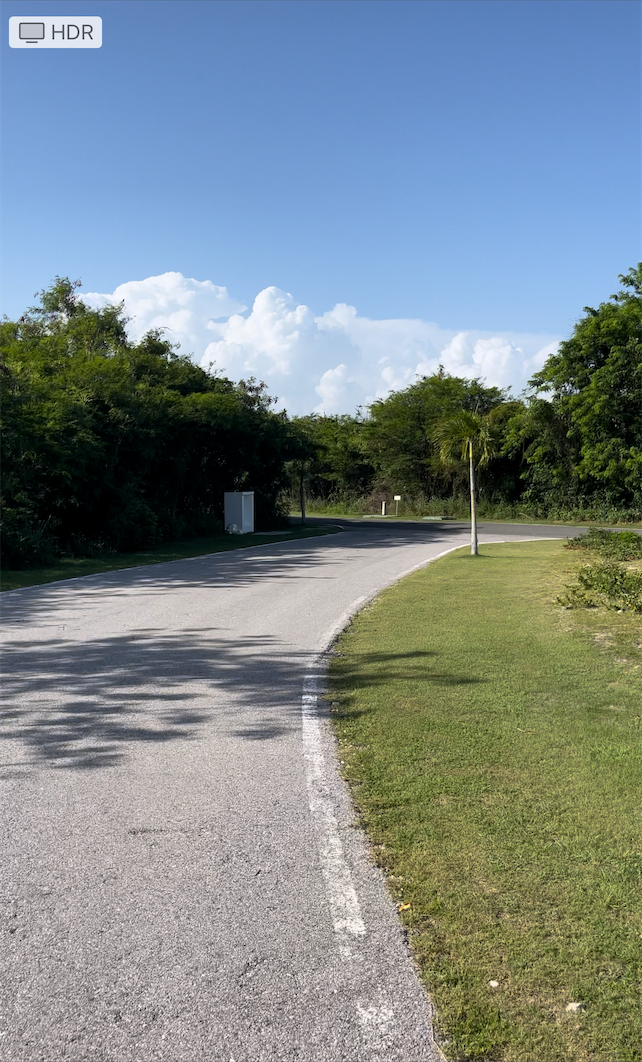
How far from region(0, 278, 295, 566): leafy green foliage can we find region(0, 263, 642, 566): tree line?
0.20ft

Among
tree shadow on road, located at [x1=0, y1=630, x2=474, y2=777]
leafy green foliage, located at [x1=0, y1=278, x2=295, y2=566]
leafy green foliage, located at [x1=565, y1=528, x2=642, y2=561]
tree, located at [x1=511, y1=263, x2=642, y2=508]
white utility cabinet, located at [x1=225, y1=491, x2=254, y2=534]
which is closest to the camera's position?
tree shadow on road, located at [x1=0, y1=630, x2=474, y2=777]

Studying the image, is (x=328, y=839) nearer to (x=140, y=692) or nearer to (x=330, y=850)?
(x=330, y=850)

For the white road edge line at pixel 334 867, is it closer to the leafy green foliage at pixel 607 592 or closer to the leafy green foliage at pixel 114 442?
the leafy green foliage at pixel 607 592

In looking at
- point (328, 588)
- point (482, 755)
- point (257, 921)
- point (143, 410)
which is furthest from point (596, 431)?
point (257, 921)

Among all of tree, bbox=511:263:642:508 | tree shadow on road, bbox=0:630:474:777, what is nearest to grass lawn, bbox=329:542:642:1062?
tree shadow on road, bbox=0:630:474:777

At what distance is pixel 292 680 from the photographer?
27.9 ft

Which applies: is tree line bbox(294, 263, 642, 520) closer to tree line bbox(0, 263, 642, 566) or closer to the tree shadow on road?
tree line bbox(0, 263, 642, 566)

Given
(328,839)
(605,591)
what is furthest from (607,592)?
(328,839)

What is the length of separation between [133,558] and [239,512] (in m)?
10.9

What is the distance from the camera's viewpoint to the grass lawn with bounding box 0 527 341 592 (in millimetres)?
Result: 18469

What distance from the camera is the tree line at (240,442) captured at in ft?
76.0

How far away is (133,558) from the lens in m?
22.8

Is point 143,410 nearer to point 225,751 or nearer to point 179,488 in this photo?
A: point 179,488

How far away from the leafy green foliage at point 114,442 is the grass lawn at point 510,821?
14.3 metres
